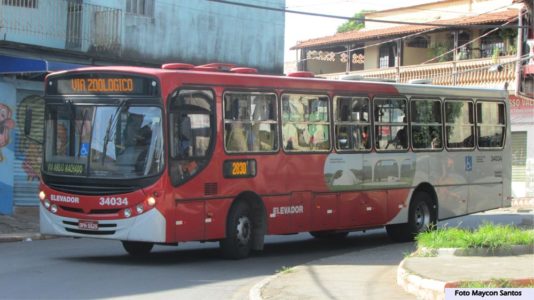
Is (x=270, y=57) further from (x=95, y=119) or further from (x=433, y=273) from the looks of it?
(x=433, y=273)

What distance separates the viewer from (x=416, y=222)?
1720 cm

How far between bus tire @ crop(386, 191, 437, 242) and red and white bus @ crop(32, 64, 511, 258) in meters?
0.04

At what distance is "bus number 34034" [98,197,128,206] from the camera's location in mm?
12203

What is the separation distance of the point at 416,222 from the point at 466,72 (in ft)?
56.3

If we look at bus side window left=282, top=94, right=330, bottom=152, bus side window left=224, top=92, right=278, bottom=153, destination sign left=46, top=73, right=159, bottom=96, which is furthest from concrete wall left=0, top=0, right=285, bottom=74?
bus side window left=282, top=94, right=330, bottom=152

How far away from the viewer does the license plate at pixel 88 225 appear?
40.6 feet

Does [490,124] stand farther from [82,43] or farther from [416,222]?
[82,43]

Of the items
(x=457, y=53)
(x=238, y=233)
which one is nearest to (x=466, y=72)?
(x=457, y=53)

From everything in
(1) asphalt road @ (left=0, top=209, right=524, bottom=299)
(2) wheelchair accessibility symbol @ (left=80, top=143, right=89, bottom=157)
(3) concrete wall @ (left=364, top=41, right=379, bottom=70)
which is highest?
(3) concrete wall @ (left=364, top=41, right=379, bottom=70)

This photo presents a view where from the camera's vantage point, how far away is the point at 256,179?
13688 millimetres

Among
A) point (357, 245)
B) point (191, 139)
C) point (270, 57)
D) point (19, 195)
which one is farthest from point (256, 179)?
point (270, 57)

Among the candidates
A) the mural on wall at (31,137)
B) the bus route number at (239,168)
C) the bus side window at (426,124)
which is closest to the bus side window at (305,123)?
the bus route number at (239,168)

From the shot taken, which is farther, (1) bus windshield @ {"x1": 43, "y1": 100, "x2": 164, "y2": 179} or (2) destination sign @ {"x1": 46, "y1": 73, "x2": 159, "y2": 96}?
(2) destination sign @ {"x1": 46, "y1": 73, "x2": 159, "y2": 96}

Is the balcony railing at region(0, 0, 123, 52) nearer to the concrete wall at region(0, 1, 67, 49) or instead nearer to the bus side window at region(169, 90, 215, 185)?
the concrete wall at region(0, 1, 67, 49)
